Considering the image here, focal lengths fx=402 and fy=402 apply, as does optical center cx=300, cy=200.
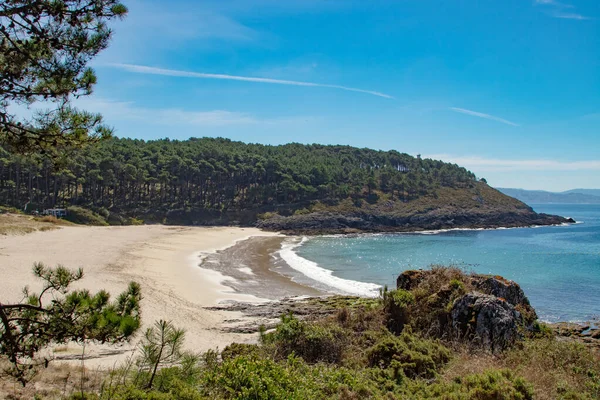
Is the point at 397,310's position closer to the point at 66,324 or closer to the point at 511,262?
the point at 66,324

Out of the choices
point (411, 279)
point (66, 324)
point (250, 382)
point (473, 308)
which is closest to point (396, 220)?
point (411, 279)

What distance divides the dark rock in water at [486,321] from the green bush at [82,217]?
5895 cm

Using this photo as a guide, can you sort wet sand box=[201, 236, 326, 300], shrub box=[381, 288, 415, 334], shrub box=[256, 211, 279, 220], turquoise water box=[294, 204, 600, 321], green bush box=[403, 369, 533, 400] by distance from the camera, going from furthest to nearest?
shrub box=[256, 211, 279, 220] → turquoise water box=[294, 204, 600, 321] → wet sand box=[201, 236, 326, 300] → shrub box=[381, 288, 415, 334] → green bush box=[403, 369, 533, 400]

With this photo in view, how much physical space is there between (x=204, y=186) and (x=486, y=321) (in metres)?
83.5

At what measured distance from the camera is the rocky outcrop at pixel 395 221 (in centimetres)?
7544

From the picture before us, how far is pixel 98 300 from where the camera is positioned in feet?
17.8

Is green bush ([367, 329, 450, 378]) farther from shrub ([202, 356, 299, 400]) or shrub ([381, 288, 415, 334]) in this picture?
shrub ([202, 356, 299, 400])

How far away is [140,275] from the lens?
2455 cm

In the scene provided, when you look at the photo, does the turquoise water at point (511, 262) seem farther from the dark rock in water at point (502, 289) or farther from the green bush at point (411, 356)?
the green bush at point (411, 356)

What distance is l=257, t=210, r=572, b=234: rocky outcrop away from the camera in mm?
75438

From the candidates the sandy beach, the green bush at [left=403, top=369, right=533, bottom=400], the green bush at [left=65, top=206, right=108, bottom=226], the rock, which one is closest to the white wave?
the sandy beach

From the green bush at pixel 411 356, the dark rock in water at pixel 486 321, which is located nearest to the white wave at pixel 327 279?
the dark rock in water at pixel 486 321

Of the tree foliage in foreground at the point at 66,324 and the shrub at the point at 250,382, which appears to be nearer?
the tree foliage in foreground at the point at 66,324

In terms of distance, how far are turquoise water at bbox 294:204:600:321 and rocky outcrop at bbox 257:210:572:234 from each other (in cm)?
1936
